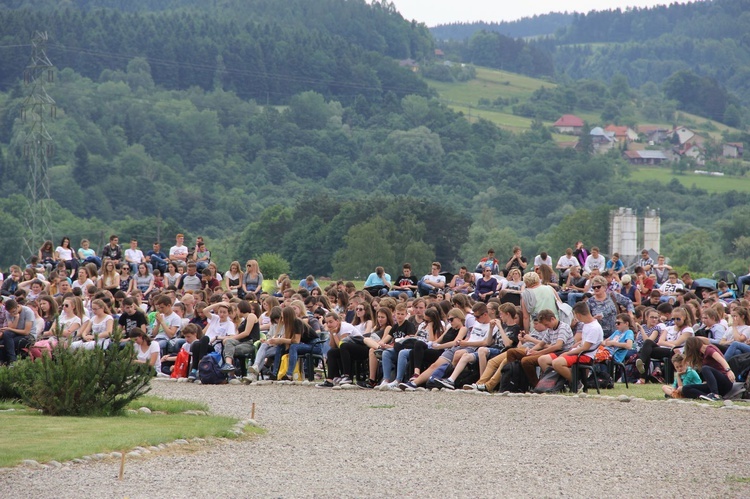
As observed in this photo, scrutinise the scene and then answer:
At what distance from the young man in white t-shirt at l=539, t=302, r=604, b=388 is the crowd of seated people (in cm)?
1

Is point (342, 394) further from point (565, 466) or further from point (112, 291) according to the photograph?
point (112, 291)

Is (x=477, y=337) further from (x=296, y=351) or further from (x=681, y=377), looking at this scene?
(x=296, y=351)

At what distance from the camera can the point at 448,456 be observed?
986 cm

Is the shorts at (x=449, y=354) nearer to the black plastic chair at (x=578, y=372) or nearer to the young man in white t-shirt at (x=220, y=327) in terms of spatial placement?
the black plastic chair at (x=578, y=372)

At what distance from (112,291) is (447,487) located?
13795mm

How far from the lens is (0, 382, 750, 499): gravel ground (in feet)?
28.1

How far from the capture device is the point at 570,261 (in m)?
23.9

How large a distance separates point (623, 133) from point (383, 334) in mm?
149672

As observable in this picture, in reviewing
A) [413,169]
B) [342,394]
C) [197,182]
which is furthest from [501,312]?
[413,169]

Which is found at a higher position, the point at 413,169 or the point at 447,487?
the point at 413,169

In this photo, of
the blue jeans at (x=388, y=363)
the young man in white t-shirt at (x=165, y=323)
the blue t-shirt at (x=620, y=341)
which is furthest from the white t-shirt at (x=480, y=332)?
the young man in white t-shirt at (x=165, y=323)

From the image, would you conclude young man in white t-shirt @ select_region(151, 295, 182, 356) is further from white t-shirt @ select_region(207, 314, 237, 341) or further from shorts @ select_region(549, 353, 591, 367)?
shorts @ select_region(549, 353, 591, 367)

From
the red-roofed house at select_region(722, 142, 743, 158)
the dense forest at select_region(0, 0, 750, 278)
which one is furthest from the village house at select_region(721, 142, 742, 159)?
the dense forest at select_region(0, 0, 750, 278)

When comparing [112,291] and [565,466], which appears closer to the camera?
[565,466]
